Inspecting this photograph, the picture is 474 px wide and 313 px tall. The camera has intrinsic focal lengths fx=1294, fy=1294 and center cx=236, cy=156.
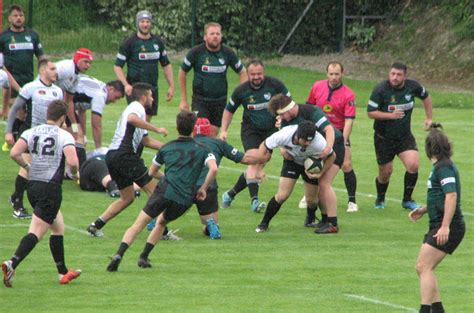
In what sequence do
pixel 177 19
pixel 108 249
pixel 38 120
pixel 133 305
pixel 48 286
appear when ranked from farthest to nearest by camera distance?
pixel 177 19 < pixel 38 120 < pixel 108 249 < pixel 48 286 < pixel 133 305

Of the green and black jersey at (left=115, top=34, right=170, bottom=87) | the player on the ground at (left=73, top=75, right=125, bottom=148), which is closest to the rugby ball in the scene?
the player on the ground at (left=73, top=75, right=125, bottom=148)

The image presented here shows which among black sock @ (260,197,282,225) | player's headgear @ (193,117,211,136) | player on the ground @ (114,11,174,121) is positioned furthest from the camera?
player on the ground @ (114,11,174,121)

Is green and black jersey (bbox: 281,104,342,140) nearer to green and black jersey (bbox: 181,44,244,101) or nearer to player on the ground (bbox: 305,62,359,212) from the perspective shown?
player on the ground (bbox: 305,62,359,212)

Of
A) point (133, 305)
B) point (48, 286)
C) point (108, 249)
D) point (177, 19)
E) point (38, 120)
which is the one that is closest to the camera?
point (133, 305)

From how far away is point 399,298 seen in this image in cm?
1283

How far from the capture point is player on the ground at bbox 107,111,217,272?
1381 centimetres

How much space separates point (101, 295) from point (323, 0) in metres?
28.6

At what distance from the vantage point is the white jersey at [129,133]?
15.6 metres

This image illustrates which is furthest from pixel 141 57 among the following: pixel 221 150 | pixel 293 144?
pixel 221 150

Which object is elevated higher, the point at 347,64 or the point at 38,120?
the point at 38,120

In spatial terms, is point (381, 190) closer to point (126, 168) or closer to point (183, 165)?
point (126, 168)

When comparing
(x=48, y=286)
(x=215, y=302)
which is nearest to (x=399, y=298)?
(x=215, y=302)

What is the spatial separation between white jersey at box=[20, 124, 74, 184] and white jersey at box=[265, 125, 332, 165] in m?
3.36

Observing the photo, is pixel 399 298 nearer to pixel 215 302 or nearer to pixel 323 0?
pixel 215 302
